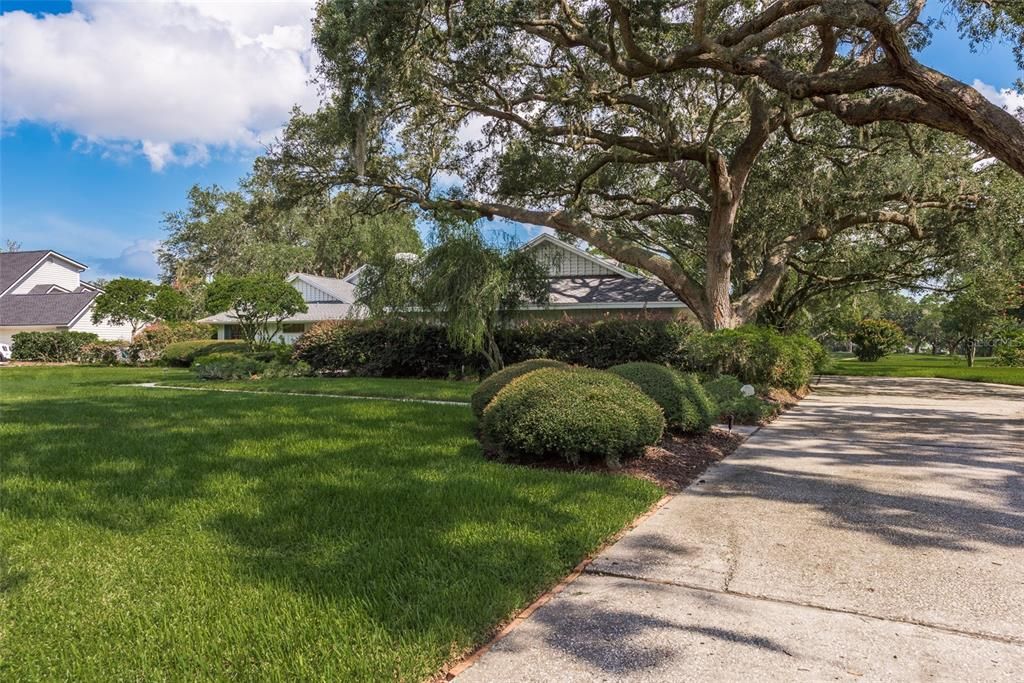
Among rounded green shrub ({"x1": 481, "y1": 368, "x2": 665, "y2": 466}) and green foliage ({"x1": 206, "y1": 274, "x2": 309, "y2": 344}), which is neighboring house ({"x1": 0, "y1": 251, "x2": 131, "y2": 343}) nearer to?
green foliage ({"x1": 206, "y1": 274, "x2": 309, "y2": 344})

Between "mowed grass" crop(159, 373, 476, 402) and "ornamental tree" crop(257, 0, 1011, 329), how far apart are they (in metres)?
4.67

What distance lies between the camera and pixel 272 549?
3.66m

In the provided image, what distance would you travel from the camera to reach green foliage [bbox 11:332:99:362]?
29359 millimetres

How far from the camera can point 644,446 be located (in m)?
6.28

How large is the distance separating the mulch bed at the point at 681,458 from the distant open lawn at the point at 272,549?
588 mm

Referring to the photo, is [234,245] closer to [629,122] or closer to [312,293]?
[312,293]

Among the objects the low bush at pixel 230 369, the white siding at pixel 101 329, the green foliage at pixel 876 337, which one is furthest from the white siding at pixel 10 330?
the green foliage at pixel 876 337

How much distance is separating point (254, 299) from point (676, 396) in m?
17.0

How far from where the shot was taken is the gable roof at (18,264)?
36875mm

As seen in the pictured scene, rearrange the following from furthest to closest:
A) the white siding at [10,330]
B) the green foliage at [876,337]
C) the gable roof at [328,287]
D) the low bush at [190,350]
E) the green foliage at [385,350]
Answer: the green foliage at [876,337], the white siding at [10,330], the gable roof at [328,287], the low bush at [190,350], the green foliage at [385,350]

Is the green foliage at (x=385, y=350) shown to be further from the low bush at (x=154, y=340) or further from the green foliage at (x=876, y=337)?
the green foliage at (x=876, y=337)

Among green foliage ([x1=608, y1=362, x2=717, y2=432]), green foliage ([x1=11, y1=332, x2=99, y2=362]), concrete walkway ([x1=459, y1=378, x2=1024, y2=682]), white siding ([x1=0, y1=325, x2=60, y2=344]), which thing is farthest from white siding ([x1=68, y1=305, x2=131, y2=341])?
concrete walkway ([x1=459, y1=378, x2=1024, y2=682])

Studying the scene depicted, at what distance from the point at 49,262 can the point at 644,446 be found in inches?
1772

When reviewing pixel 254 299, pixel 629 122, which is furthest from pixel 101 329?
pixel 629 122
